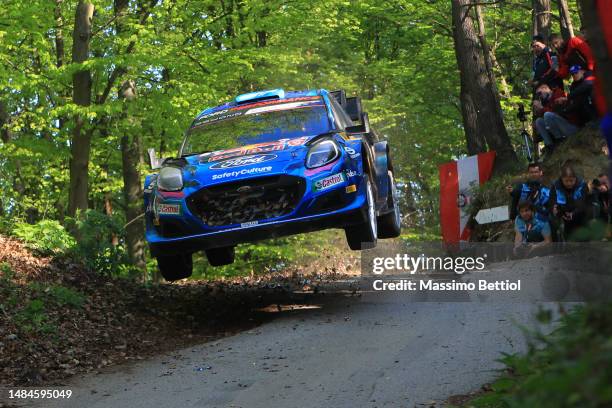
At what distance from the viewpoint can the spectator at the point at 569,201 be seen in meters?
10.7

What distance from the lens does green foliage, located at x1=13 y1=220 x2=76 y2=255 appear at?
12.7 meters

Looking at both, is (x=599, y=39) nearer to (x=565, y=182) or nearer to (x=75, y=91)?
(x=565, y=182)

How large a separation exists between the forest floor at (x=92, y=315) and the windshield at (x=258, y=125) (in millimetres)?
2186

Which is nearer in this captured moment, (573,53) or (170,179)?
(170,179)

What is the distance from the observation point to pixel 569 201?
35.4 ft

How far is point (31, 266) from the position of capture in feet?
38.1

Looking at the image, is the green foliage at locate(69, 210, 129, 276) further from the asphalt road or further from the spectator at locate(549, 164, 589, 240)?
the spectator at locate(549, 164, 589, 240)

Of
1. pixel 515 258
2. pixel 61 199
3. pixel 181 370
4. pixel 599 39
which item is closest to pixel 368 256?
pixel 515 258

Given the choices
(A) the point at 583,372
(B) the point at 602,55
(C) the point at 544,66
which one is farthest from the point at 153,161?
(A) the point at 583,372

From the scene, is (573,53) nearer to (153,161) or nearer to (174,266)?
(153,161)

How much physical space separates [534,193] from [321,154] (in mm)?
3939

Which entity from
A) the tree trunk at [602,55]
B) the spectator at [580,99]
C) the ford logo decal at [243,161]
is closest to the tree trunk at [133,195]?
the spectator at [580,99]

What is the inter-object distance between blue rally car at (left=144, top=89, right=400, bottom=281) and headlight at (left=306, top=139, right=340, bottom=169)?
0.01 m

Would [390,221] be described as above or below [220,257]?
above
